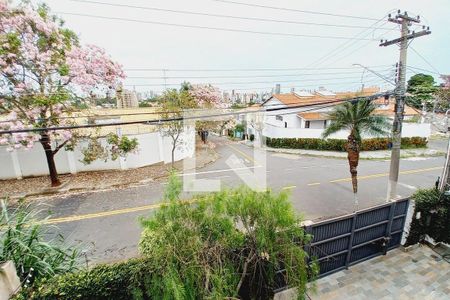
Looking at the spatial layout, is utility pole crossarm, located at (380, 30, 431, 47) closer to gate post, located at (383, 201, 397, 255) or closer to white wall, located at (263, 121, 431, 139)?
gate post, located at (383, 201, 397, 255)

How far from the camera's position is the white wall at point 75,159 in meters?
12.5

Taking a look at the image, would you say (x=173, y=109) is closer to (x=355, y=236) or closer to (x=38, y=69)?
(x=38, y=69)

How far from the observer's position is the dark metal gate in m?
5.32

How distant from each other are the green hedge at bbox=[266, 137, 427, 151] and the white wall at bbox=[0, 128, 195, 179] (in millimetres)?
11144

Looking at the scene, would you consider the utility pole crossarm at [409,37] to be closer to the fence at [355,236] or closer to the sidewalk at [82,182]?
the fence at [355,236]

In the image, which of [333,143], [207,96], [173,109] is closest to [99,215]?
[173,109]

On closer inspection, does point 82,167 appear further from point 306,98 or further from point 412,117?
point 412,117

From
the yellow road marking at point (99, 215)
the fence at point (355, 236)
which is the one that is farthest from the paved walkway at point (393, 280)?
the yellow road marking at point (99, 215)

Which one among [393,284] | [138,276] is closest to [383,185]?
[393,284]

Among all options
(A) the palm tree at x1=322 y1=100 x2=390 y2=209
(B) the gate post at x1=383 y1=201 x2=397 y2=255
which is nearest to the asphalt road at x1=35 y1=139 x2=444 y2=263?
(A) the palm tree at x1=322 y1=100 x2=390 y2=209

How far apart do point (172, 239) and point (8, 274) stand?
279 cm

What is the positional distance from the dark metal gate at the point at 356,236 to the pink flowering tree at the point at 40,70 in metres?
11.0

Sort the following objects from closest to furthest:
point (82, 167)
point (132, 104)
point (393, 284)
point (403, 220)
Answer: point (393, 284) → point (403, 220) → point (82, 167) → point (132, 104)

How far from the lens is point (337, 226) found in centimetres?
540
